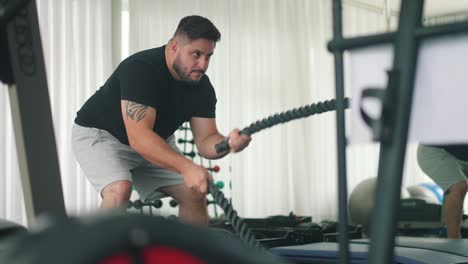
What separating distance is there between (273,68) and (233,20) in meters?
0.68

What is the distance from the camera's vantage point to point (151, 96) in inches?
89.5

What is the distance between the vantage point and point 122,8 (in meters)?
5.59

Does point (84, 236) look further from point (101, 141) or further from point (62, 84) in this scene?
point (62, 84)

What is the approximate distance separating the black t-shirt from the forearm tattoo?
4 cm

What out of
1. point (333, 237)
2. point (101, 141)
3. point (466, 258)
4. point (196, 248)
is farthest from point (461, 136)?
point (333, 237)

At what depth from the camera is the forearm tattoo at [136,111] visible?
221 cm

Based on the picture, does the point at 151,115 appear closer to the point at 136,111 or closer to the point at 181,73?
the point at 136,111

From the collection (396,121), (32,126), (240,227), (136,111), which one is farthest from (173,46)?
(396,121)

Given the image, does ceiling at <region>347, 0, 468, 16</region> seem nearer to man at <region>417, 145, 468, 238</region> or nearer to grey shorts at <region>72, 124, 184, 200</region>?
man at <region>417, 145, 468, 238</region>

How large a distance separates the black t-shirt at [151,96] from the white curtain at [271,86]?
3041 mm

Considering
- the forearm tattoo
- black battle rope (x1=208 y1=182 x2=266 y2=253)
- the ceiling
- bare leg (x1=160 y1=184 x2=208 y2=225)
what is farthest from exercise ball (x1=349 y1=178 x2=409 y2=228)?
black battle rope (x1=208 y1=182 x2=266 y2=253)

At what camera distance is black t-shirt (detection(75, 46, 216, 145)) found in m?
2.29

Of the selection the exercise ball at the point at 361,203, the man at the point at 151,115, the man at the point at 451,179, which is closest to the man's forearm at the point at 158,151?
the man at the point at 151,115

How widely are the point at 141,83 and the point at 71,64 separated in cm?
295
